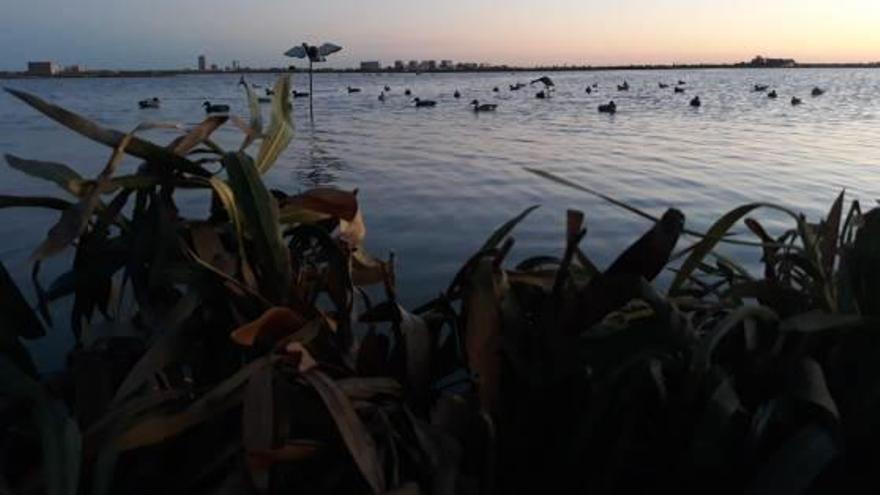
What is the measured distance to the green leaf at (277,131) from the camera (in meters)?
2.36

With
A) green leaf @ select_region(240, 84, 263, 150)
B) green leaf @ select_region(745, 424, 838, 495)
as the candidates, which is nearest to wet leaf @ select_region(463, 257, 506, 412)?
green leaf @ select_region(745, 424, 838, 495)

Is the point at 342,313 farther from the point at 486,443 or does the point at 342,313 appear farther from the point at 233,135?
the point at 233,135

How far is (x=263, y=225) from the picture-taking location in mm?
2008

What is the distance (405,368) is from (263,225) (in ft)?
1.69

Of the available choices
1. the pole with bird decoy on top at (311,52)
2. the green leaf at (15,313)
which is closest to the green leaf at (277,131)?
the green leaf at (15,313)

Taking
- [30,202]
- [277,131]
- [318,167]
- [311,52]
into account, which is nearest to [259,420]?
[30,202]

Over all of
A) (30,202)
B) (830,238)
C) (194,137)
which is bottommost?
(830,238)

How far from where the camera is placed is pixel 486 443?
177cm

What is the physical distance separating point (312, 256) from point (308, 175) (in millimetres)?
9991

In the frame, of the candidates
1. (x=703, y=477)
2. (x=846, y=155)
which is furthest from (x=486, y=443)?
(x=846, y=155)

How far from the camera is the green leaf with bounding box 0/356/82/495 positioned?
4.84 feet

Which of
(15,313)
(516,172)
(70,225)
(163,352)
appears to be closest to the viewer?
(163,352)

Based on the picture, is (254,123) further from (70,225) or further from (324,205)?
(70,225)

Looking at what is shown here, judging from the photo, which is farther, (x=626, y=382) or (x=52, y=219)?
(x=52, y=219)
